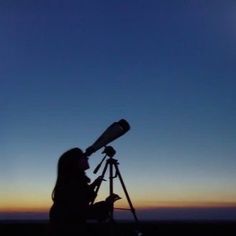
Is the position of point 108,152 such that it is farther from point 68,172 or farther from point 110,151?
point 68,172

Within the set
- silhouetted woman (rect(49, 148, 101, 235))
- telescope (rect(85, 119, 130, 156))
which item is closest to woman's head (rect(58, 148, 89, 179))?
silhouetted woman (rect(49, 148, 101, 235))

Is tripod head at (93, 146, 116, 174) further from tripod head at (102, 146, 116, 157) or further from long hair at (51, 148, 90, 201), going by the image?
long hair at (51, 148, 90, 201)

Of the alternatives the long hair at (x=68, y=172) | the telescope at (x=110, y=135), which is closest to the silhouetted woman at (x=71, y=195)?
the long hair at (x=68, y=172)

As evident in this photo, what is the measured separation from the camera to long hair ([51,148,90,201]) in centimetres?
583

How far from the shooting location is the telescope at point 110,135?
20.6 feet

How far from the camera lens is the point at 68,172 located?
19.4 ft

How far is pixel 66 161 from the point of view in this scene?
19.5 feet

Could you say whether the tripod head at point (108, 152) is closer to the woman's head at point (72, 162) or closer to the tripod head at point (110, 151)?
the tripod head at point (110, 151)

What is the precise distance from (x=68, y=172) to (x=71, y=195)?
1.03 feet

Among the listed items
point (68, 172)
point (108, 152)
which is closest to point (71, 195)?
point (68, 172)

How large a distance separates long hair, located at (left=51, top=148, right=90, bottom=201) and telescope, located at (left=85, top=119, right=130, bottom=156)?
12.9 inches

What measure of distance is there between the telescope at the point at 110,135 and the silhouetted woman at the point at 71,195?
30cm

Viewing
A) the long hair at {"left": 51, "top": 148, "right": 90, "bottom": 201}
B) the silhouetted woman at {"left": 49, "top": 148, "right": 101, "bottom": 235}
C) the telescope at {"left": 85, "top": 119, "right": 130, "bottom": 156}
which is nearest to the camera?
the silhouetted woman at {"left": 49, "top": 148, "right": 101, "bottom": 235}

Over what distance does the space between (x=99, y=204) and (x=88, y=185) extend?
24cm
